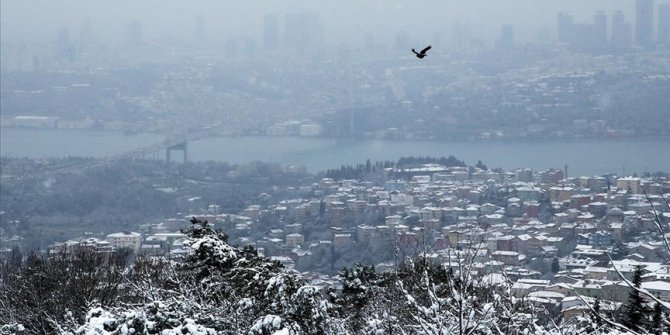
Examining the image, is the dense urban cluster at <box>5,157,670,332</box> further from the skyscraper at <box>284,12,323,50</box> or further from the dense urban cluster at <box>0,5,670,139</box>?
the skyscraper at <box>284,12,323,50</box>

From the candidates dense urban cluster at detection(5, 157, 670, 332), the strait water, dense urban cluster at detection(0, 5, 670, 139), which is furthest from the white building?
dense urban cluster at detection(0, 5, 670, 139)

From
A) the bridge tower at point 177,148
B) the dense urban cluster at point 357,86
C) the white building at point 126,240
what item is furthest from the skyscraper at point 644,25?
the white building at point 126,240

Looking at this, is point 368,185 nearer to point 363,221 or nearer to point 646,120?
point 363,221

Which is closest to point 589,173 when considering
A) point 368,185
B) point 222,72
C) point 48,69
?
point 368,185

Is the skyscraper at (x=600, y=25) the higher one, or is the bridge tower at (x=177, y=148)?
the skyscraper at (x=600, y=25)

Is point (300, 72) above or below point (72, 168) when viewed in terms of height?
above

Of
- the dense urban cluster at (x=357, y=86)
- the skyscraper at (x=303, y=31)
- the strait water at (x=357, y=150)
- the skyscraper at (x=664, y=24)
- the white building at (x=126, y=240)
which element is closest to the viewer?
the white building at (x=126, y=240)

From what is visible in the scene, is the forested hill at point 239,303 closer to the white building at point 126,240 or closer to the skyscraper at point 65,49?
the white building at point 126,240
